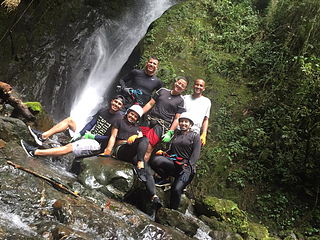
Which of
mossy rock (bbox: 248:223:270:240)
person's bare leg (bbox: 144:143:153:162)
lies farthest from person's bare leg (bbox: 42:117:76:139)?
mossy rock (bbox: 248:223:270:240)

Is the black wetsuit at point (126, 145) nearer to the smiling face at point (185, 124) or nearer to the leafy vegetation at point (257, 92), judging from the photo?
the smiling face at point (185, 124)

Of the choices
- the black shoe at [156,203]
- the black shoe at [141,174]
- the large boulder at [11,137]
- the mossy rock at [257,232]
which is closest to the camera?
the large boulder at [11,137]

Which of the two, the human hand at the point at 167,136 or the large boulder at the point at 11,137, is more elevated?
the human hand at the point at 167,136

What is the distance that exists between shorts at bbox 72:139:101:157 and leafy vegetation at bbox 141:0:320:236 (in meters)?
3.16

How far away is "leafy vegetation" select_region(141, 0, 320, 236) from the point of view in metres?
6.61

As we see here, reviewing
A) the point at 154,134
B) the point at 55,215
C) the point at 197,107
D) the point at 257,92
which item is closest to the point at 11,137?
the point at 55,215

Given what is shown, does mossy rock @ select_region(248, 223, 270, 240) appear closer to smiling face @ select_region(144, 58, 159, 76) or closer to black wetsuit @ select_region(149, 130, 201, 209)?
black wetsuit @ select_region(149, 130, 201, 209)

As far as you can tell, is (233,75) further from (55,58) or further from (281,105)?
(55,58)

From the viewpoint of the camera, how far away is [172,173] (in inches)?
195

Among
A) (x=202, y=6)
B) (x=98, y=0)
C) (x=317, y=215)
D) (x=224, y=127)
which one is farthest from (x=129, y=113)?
(x=202, y=6)

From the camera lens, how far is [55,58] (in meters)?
9.38

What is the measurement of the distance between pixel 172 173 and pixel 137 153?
82cm

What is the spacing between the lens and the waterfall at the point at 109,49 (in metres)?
11.4

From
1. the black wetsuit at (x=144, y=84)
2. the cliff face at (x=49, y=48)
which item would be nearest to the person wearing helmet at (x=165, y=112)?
the black wetsuit at (x=144, y=84)
